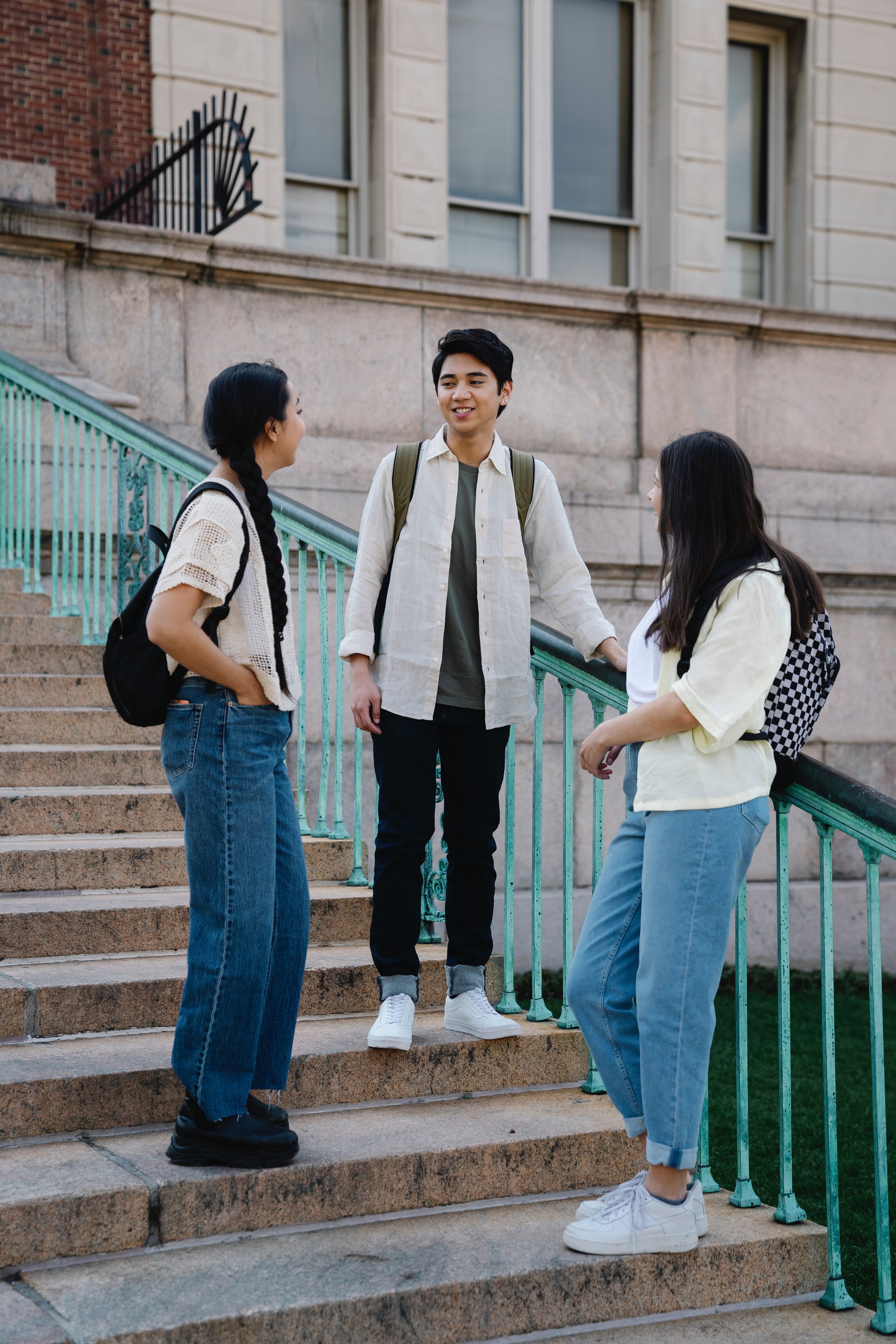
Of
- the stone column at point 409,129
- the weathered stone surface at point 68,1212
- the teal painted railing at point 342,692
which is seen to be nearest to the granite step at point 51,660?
the teal painted railing at point 342,692

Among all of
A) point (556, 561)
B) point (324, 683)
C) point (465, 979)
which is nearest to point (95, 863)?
point (324, 683)

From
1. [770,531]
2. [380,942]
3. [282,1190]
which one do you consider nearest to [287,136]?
[770,531]

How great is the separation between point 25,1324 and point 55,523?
15.7 feet

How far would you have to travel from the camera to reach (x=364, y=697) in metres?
3.87

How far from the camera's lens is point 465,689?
3.92 m

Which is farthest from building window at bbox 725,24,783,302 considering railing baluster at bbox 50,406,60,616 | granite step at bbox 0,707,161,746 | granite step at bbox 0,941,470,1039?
granite step at bbox 0,941,470,1039

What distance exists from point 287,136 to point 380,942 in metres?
8.79

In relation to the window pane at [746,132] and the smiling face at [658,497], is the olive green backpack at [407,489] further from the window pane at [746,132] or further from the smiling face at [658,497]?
the window pane at [746,132]

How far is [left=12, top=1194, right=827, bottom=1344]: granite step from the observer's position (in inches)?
112

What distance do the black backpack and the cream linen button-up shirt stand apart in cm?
70

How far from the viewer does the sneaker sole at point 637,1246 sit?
10.5 feet

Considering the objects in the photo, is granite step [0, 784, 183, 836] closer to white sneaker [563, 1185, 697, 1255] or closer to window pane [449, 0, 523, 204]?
white sneaker [563, 1185, 697, 1255]

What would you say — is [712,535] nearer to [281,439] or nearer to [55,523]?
[281,439]

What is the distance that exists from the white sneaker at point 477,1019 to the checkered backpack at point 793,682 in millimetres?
1349
